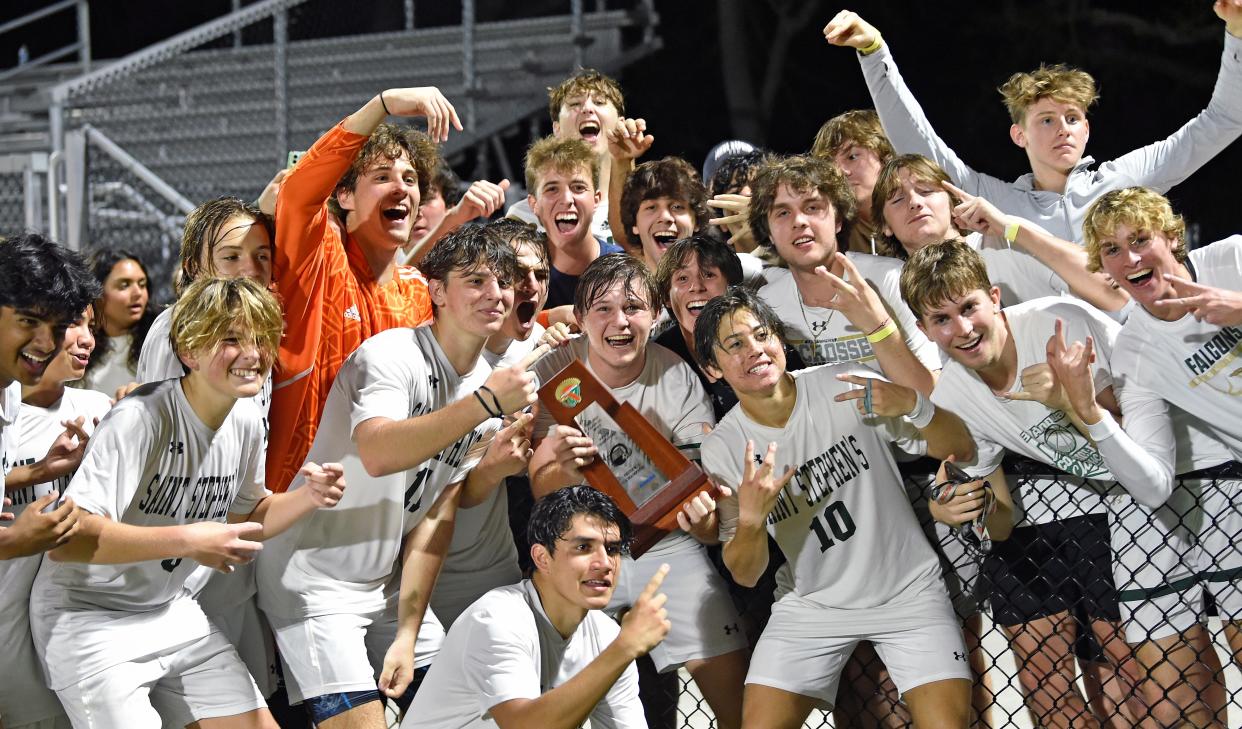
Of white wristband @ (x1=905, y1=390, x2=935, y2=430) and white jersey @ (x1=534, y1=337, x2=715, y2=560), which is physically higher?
white wristband @ (x1=905, y1=390, x2=935, y2=430)

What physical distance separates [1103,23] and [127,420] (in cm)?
1061

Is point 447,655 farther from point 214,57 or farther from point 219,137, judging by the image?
point 214,57

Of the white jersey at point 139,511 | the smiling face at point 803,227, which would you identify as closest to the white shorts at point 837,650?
the smiling face at point 803,227

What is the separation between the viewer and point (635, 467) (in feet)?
10.7

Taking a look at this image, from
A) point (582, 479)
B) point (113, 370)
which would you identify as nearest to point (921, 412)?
point (582, 479)

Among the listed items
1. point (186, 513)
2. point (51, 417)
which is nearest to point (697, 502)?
point (186, 513)

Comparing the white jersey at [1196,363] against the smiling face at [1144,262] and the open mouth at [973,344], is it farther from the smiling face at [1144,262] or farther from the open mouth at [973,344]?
the open mouth at [973,344]

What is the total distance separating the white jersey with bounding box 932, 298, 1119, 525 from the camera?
10.7 feet

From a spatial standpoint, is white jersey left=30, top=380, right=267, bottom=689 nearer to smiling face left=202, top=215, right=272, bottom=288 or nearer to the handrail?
smiling face left=202, top=215, right=272, bottom=288

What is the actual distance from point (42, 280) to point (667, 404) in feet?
5.16

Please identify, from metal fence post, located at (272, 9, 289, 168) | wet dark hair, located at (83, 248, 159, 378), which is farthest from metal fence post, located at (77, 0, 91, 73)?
wet dark hair, located at (83, 248, 159, 378)

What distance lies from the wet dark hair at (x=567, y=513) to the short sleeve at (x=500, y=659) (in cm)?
19

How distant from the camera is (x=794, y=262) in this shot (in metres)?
3.71

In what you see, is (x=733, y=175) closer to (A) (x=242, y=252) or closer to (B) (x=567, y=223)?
(B) (x=567, y=223)
